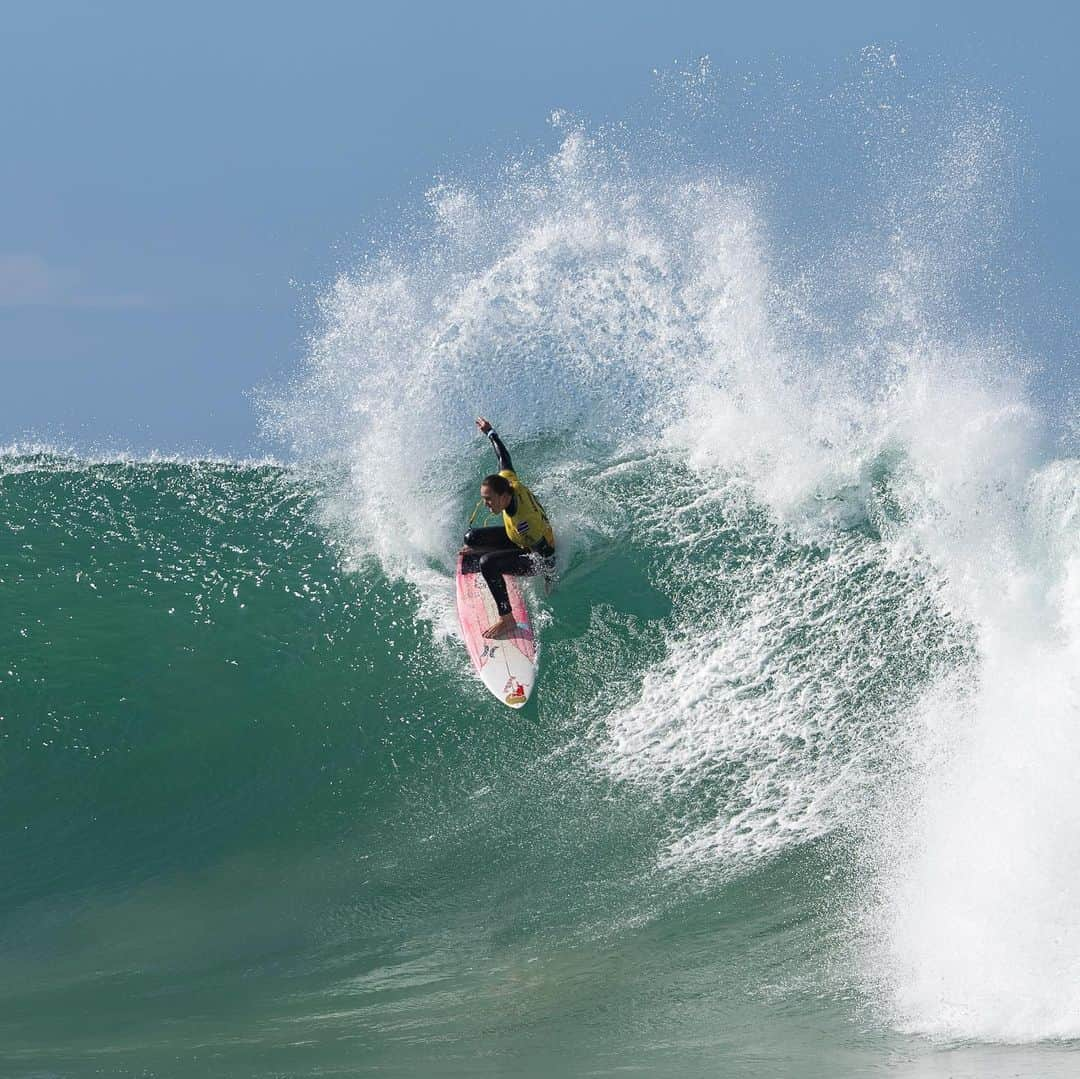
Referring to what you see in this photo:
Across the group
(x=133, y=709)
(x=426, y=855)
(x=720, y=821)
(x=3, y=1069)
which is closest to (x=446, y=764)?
(x=426, y=855)

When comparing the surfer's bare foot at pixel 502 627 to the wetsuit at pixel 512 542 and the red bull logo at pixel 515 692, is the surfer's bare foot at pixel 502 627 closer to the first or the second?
the wetsuit at pixel 512 542

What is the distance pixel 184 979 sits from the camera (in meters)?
6.61

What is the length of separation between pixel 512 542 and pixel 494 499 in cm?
93

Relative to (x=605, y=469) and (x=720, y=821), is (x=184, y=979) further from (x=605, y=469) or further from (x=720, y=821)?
(x=605, y=469)

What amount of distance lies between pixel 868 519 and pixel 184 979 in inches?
267

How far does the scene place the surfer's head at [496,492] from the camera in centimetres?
791

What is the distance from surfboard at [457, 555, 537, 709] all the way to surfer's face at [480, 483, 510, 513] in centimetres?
116

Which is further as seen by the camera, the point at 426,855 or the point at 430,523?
the point at 430,523

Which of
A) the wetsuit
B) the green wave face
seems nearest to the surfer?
the wetsuit

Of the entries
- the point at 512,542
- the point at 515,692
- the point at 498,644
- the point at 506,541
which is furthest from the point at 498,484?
the point at 515,692

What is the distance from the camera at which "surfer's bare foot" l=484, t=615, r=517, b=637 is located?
8609 millimetres

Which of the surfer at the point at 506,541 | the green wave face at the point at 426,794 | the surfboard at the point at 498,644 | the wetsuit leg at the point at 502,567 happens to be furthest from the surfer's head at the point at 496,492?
the green wave face at the point at 426,794

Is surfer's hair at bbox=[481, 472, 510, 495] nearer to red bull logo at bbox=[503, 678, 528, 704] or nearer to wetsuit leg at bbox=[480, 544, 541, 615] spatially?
wetsuit leg at bbox=[480, 544, 541, 615]

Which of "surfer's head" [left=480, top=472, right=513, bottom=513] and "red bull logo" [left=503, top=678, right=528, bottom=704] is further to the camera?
"red bull logo" [left=503, top=678, right=528, bottom=704]
